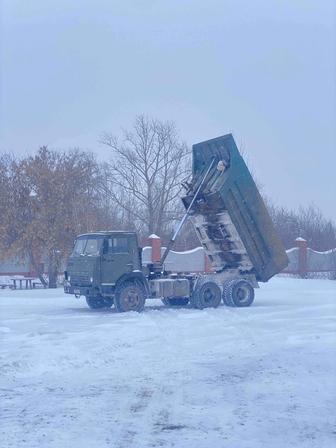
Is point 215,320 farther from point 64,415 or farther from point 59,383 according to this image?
point 64,415

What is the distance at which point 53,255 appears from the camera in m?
31.6

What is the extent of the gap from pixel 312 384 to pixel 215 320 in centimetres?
841

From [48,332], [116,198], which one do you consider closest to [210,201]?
[48,332]

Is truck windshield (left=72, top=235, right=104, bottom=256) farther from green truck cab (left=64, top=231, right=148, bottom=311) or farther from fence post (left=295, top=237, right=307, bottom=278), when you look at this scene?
fence post (left=295, top=237, right=307, bottom=278)

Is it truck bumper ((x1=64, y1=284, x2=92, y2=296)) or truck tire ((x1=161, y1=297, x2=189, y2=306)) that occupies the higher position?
truck bumper ((x1=64, y1=284, x2=92, y2=296))

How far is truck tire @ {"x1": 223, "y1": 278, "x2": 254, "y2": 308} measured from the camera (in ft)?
71.3

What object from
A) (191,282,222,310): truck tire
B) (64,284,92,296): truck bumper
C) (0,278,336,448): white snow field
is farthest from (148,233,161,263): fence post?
(0,278,336,448): white snow field

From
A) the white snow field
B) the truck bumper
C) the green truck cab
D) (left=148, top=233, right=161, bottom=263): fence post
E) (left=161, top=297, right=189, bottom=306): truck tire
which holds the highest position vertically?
(left=148, top=233, right=161, bottom=263): fence post

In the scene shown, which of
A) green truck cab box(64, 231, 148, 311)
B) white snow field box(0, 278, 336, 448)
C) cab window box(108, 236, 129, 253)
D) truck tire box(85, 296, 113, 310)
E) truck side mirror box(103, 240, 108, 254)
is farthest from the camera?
truck tire box(85, 296, 113, 310)

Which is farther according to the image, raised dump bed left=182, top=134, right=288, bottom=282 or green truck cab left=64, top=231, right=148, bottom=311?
raised dump bed left=182, top=134, right=288, bottom=282

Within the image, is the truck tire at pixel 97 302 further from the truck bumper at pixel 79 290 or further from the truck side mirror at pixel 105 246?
the truck side mirror at pixel 105 246

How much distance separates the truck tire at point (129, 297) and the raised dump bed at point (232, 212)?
9.71 feet

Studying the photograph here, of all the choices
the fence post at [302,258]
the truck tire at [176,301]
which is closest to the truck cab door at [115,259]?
the truck tire at [176,301]

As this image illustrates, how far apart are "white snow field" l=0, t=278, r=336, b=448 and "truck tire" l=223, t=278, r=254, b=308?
256 cm
